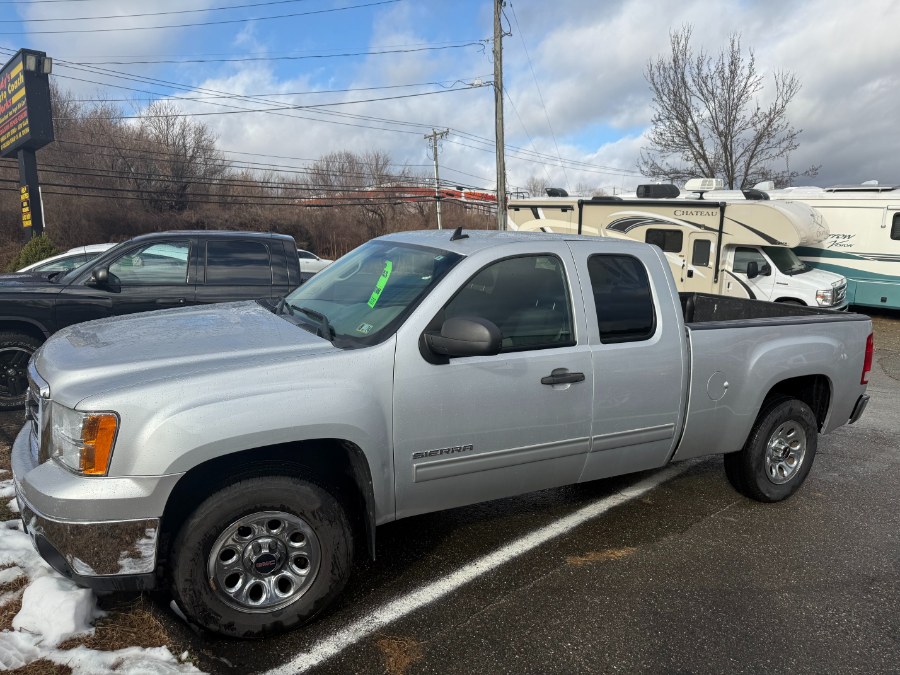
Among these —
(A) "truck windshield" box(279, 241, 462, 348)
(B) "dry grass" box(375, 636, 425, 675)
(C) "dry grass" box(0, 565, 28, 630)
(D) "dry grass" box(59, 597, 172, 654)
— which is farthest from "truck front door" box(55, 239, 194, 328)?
(B) "dry grass" box(375, 636, 425, 675)

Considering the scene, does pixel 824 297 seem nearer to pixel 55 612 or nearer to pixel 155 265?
pixel 155 265

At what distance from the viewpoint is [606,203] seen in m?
15.2

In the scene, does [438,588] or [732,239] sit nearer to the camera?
[438,588]

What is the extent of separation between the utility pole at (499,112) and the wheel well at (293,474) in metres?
16.9

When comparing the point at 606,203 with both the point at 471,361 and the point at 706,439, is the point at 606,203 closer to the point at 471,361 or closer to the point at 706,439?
the point at 706,439

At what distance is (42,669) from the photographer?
2.48m

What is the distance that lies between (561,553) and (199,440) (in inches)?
87.1

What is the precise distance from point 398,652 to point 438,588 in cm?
55

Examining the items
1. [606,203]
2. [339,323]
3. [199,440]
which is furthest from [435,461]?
[606,203]

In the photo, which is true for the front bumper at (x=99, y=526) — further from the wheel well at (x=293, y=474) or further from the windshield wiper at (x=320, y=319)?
the windshield wiper at (x=320, y=319)

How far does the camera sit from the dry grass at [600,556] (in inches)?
144

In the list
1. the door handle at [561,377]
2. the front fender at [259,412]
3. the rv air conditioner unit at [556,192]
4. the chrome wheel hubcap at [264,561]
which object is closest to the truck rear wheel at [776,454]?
the door handle at [561,377]

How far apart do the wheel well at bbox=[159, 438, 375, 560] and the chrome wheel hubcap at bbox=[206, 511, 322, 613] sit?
19 centimetres

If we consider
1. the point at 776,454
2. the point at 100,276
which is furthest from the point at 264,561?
the point at 100,276
